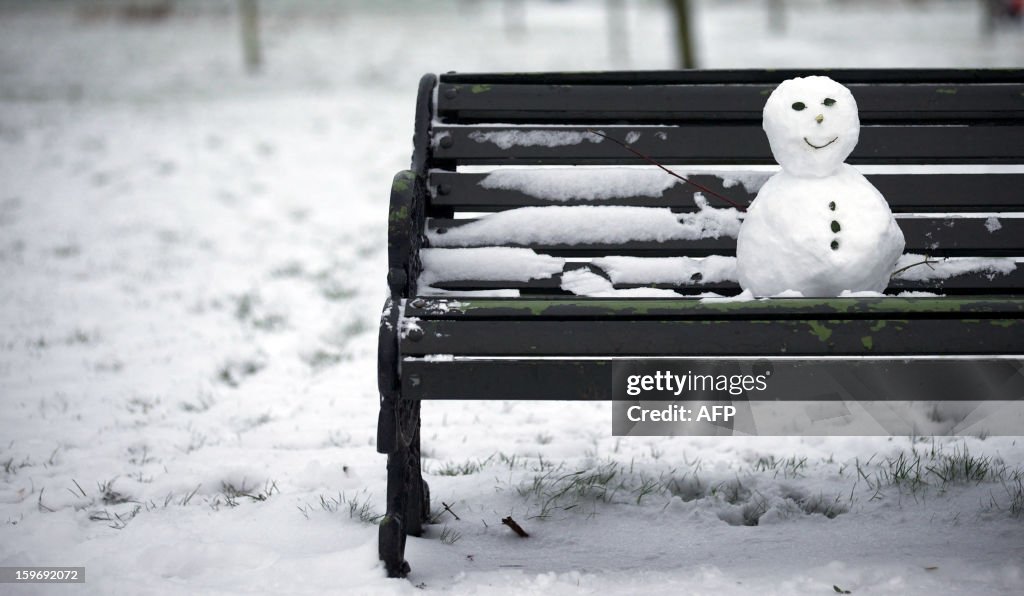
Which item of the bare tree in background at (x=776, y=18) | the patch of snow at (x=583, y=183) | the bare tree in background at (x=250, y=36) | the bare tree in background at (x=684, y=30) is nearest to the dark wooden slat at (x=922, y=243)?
the patch of snow at (x=583, y=183)

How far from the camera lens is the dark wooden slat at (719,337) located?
2.02m

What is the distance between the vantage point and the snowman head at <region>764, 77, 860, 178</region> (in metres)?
2.27

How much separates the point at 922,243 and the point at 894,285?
16 cm

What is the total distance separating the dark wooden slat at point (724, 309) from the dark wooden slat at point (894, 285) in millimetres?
590

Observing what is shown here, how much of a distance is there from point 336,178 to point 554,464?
248 inches

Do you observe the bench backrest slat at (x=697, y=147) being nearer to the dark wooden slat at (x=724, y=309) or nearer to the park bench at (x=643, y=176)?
the park bench at (x=643, y=176)

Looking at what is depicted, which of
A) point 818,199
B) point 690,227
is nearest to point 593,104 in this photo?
point 690,227

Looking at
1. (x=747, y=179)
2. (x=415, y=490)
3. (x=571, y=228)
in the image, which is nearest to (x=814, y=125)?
(x=747, y=179)

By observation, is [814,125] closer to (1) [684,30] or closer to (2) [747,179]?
(2) [747,179]

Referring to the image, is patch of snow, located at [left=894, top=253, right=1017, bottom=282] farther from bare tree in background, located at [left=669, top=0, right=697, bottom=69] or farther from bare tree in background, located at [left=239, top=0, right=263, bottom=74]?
bare tree in background, located at [left=239, top=0, right=263, bottom=74]

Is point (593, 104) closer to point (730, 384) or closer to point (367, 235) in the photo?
point (730, 384)

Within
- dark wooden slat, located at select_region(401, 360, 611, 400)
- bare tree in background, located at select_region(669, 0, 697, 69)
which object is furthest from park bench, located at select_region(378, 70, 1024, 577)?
bare tree in background, located at select_region(669, 0, 697, 69)

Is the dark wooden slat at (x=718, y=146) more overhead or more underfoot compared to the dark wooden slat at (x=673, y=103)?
more underfoot

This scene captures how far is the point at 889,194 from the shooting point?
2.72m
